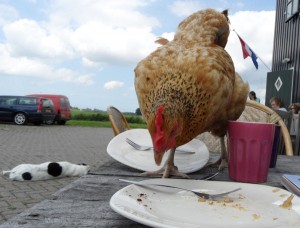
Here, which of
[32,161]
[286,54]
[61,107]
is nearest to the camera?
[32,161]

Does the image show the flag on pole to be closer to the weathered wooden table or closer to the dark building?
the weathered wooden table

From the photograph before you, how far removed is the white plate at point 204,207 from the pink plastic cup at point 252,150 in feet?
0.89

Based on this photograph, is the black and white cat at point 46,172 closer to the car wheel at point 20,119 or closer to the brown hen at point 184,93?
Result: the brown hen at point 184,93

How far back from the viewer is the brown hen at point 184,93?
129 centimetres

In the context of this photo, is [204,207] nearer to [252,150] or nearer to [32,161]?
[252,150]

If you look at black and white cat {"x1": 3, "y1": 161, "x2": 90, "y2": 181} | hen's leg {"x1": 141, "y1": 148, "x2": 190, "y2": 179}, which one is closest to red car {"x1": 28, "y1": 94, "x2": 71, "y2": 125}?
black and white cat {"x1": 3, "y1": 161, "x2": 90, "y2": 181}

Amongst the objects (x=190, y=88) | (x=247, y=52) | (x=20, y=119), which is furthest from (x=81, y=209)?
(x=20, y=119)

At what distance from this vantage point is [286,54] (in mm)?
12750

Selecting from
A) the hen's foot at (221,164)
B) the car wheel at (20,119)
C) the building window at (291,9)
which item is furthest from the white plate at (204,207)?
the car wheel at (20,119)

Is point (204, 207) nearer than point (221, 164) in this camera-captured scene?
Yes

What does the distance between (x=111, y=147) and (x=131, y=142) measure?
143 millimetres

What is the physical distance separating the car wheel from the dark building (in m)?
12.0

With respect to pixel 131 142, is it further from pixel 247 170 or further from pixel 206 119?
pixel 247 170

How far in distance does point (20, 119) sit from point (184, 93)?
58.2 feet
